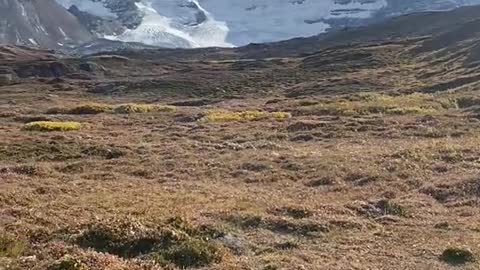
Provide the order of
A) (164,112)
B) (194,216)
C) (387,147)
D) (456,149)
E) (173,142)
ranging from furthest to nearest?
1. (164,112)
2. (173,142)
3. (387,147)
4. (456,149)
5. (194,216)

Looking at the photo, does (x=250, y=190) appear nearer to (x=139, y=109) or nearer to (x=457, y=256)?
(x=457, y=256)

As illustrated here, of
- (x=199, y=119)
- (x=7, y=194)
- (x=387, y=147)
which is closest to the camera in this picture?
(x=7, y=194)

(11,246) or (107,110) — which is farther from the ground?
(11,246)

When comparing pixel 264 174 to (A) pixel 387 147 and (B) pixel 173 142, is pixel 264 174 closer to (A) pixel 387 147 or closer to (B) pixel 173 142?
(A) pixel 387 147

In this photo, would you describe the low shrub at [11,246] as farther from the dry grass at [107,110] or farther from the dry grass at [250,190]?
the dry grass at [107,110]

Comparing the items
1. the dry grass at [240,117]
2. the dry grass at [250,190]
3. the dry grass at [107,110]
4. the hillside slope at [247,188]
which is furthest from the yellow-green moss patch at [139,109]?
the dry grass at [240,117]

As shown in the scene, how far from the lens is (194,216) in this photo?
22031mm

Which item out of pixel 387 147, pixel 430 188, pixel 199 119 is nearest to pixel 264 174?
pixel 430 188

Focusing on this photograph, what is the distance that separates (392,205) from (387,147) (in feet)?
50.6

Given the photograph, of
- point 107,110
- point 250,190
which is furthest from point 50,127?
→ point 250,190

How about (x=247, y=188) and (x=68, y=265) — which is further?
(x=247, y=188)

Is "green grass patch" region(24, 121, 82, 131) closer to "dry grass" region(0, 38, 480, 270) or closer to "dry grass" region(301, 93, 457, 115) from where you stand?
"dry grass" region(0, 38, 480, 270)

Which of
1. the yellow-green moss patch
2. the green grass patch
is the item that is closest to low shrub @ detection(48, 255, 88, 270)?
the green grass patch

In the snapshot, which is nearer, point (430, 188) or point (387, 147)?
point (430, 188)
